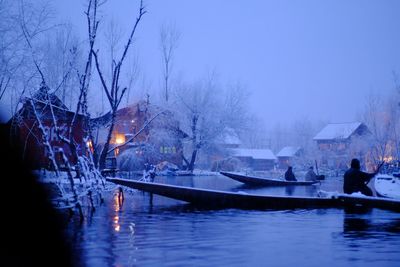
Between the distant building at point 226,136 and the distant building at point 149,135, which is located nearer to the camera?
the distant building at point 149,135

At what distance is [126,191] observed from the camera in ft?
69.1

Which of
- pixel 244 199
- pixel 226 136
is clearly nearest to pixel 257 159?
pixel 226 136

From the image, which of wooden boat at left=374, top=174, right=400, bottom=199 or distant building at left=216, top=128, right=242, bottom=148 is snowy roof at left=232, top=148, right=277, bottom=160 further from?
wooden boat at left=374, top=174, right=400, bottom=199

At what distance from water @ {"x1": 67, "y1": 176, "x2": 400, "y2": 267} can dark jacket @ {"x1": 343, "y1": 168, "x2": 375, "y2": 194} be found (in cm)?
82

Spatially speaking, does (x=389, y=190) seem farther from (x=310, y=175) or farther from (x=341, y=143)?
(x=341, y=143)

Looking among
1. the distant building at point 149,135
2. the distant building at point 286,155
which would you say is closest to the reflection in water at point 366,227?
the distant building at point 149,135

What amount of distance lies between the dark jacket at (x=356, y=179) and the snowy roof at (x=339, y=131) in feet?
201

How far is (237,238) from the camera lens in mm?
8938

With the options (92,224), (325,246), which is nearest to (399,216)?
(325,246)

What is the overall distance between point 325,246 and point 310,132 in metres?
107

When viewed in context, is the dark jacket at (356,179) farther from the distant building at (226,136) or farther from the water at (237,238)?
the distant building at (226,136)

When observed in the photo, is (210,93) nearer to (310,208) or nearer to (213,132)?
(213,132)

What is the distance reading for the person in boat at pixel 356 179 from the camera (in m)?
13.2

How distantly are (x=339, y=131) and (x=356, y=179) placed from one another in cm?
6703
